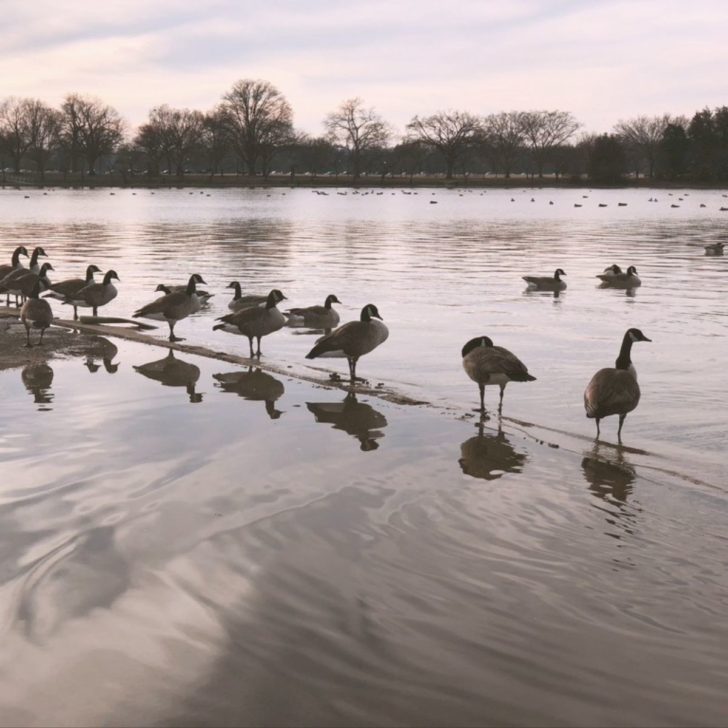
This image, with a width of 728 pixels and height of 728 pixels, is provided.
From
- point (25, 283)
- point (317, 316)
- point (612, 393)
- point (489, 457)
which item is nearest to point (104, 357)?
point (317, 316)

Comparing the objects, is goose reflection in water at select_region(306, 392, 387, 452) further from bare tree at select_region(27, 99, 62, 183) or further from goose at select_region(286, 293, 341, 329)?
bare tree at select_region(27, 99, 62, 183)

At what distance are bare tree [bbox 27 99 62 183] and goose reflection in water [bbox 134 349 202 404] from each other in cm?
15432

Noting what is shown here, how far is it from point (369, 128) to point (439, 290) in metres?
149

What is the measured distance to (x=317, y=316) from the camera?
1778 cm

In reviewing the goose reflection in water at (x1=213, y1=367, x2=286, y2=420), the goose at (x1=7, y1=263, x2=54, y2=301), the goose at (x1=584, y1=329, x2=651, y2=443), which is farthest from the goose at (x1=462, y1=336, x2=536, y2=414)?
the goose at (x1=7, y1=263, x2=54, y2=301)

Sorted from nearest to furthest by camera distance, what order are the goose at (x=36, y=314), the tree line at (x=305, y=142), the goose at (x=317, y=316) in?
the goose at (x=36, y=314), the goose at (x=317, y=316), the tree line at (x=305, y=142)

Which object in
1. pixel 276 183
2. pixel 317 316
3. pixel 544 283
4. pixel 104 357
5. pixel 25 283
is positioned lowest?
pixel 104 357

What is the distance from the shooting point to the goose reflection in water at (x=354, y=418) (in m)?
9.97

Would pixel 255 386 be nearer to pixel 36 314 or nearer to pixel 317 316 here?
pixel 36 314

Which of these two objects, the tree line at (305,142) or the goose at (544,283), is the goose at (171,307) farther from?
the tree line at (305,142)

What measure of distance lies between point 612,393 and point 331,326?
897cm

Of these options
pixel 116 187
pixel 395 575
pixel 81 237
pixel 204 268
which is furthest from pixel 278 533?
pixel 116 187

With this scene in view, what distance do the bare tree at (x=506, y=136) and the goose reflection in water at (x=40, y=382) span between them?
177 metres

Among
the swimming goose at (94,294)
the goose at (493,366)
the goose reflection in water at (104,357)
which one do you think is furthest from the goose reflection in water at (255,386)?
the swimming goose at (94,294)
